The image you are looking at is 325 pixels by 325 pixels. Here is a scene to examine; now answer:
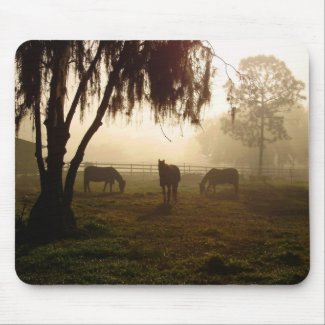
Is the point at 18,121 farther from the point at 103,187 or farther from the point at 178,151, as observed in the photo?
the point at 178,151

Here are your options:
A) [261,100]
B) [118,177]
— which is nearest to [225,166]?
[261,100]

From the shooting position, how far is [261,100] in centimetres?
244

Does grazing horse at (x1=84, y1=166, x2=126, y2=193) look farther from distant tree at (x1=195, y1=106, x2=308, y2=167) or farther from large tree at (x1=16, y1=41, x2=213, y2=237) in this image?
distant tree at (x1=195, y1=106, x2=308, y2=167)

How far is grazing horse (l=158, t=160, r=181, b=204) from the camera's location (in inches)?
94.8

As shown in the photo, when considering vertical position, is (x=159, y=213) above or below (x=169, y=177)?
below

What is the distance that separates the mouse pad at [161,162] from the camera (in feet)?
7.91

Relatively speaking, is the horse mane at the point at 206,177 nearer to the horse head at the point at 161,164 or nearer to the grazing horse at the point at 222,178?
the grazing horse at the point at 222,178

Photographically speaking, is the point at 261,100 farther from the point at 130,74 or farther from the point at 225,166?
the point at 130,74

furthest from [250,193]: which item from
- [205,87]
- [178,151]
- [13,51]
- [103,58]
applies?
[13,51]

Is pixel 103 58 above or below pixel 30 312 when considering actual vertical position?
above

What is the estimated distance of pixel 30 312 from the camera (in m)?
2.45

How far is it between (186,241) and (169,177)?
11.8 inches

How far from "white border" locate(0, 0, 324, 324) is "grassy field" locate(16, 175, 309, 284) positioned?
0.06 m

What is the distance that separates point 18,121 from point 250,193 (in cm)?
110
